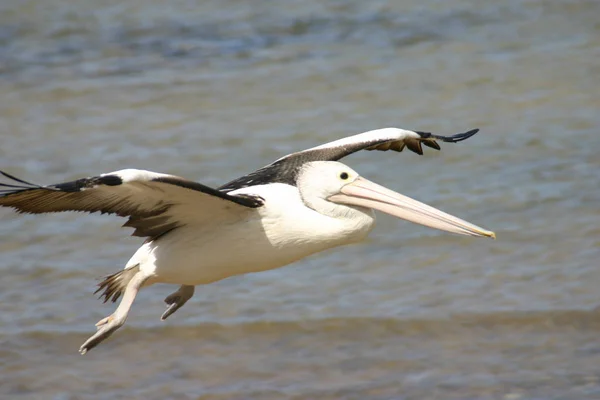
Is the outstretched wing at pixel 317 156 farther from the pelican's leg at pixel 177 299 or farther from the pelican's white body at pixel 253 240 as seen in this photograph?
the pelican's leg at pixel 177 299

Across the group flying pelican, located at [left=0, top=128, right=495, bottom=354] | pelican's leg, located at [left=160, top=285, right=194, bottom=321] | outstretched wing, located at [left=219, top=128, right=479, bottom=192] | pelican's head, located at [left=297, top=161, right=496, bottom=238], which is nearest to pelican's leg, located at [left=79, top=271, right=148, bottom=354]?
flying pelican, located at [left=0, top=128, right=495, bottom=354]

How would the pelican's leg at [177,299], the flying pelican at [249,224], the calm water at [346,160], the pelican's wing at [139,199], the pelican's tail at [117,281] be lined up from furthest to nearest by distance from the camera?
the calm water at [346,160] → the pelican's leg at [177,299] → the pelican's tail at [117,281] → the flying pelican at [249,224] → the pelican's wing at [139,199]

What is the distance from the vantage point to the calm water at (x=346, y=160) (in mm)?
7566

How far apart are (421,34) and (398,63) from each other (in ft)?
3.26

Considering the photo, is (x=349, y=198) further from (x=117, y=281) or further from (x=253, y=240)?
(x=117, y=281)

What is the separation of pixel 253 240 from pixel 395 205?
846 mm

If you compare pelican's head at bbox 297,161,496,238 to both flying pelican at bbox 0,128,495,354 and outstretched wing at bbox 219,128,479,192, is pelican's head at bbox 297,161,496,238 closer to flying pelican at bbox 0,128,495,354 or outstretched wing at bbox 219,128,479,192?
flying pelican at bbox 0,128,495,354

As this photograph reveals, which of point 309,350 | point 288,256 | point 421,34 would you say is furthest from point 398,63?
point 288,256

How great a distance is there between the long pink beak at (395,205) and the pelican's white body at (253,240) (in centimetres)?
9

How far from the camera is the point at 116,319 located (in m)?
5.92

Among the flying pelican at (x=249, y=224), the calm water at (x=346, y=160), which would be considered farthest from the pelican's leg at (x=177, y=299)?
the calm water at (x=346, y=160)

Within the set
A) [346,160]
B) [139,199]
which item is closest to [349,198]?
[139,199]

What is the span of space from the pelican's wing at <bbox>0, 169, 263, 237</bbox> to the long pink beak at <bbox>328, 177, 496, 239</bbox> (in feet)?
1.73

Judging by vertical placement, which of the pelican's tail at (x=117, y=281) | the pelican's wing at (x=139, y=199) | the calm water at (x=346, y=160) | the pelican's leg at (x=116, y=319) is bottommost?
the calm water at (x=346, y=160)
